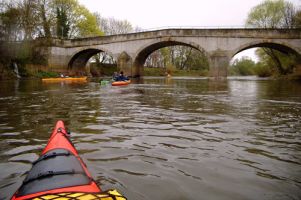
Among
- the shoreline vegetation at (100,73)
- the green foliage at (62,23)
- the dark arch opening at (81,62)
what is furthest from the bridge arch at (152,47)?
the green foliage at (62,23)

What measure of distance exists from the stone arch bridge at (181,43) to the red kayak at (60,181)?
24.8 meters

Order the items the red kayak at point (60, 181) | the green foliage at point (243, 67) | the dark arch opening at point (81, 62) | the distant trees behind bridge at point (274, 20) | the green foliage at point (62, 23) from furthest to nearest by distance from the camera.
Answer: the green foliage at point (243, 67) < the green foliage at point (62, 23) < the dark arch opening at point (81, 62) < the distant trees behind bridge at point (274, 20) < the red kayak at point (60, 181)

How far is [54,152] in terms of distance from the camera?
7.84 feet

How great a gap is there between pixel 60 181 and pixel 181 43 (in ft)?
89.1

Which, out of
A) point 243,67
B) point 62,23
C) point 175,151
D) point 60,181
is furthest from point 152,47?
point 243,67

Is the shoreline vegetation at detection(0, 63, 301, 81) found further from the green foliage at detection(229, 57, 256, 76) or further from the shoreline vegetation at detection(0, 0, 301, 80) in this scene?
the green foliage at detection(229, 57, 256, 76)

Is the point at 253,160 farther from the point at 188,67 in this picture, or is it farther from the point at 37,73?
the point at 188,67

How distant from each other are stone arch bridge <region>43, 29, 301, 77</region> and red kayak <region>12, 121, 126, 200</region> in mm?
24834

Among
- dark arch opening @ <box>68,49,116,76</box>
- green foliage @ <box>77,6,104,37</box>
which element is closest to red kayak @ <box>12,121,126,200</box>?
dark arch opening @ <box>68,49,116,76</box>

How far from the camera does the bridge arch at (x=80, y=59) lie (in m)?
34.2

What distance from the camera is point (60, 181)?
72.7 inches

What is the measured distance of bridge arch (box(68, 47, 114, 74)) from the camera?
112 feet

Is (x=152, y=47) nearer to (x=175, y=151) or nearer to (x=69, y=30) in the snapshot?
(x=69, y=30)

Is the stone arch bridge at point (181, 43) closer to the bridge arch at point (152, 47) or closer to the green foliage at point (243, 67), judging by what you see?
the bridge arch at point (152, 47)
